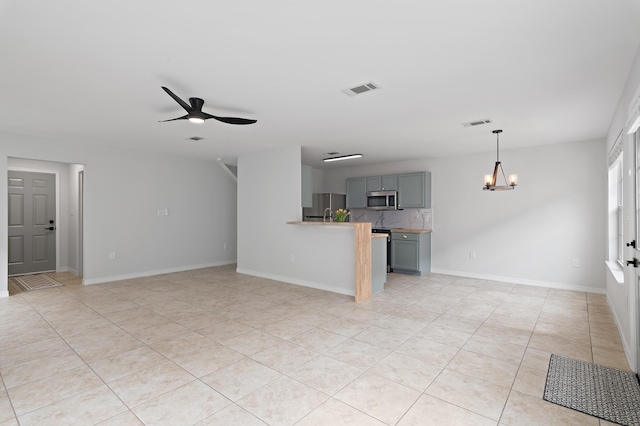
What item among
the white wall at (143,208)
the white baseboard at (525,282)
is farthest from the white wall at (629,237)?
the white wall at (143,208)

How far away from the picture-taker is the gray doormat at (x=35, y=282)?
535cm

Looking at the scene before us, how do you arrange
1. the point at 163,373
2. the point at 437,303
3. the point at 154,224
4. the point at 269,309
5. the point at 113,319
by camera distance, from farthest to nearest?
1. the point at 154,224
2. the point at 437,303
3. the point at 269,309
4. the point at 113,319
5. the point at 163,373

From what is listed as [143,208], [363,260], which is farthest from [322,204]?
[143,208]

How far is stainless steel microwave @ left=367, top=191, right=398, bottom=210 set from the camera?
6910mm

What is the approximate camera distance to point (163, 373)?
2498 mm

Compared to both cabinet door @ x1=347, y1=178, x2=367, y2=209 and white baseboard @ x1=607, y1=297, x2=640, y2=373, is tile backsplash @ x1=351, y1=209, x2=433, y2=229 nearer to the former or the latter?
cabinet door @ x1=347, y1=178, x2=367, y2=209

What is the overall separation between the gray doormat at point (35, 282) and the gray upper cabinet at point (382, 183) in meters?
6.13

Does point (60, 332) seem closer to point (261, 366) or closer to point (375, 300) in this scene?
point (261, 366)

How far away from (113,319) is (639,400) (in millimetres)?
4767

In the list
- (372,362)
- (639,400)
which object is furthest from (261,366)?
(639,400)

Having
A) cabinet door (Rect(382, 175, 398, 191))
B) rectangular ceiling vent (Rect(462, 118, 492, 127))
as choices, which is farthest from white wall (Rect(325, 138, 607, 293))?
rectangular ceiling vent (Rect(462, 118, 492, 127))

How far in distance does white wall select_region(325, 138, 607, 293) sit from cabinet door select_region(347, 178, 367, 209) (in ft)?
4.33

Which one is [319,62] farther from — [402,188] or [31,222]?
[31,222]

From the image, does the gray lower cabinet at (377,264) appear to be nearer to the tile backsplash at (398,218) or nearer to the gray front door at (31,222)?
the tile backsplash at (398,218)
